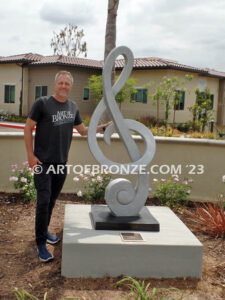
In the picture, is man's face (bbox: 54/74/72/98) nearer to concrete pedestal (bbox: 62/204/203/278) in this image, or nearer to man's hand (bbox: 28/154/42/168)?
man's hand (bbox: 28/154/42/168)

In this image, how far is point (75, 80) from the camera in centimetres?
2292

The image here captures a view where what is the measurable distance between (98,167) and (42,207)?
2.96 meters

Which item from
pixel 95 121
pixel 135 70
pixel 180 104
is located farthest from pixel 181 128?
pixel 95 121

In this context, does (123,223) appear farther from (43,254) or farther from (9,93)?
(9,93)

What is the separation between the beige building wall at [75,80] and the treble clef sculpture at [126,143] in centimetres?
1865

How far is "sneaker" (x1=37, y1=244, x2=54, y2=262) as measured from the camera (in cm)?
387

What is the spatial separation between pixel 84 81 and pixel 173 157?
1752 cm

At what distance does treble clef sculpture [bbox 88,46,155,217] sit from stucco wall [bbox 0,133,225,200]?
2440 millimetres

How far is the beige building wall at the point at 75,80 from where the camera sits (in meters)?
22.8

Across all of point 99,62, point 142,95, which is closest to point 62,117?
point 142,95

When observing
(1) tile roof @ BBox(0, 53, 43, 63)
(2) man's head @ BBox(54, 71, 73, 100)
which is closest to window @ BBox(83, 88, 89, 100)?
(1) tile roof @ BBox(0, 53, 43, 63)

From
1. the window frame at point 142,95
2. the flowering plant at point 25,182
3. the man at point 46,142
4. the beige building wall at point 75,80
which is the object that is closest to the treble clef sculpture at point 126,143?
the man at point 46,142

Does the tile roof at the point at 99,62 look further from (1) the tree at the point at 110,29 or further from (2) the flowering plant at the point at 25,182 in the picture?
(2) the flowering plant at the point at 25,182

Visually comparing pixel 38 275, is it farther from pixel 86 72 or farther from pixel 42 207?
pixel 86 72
